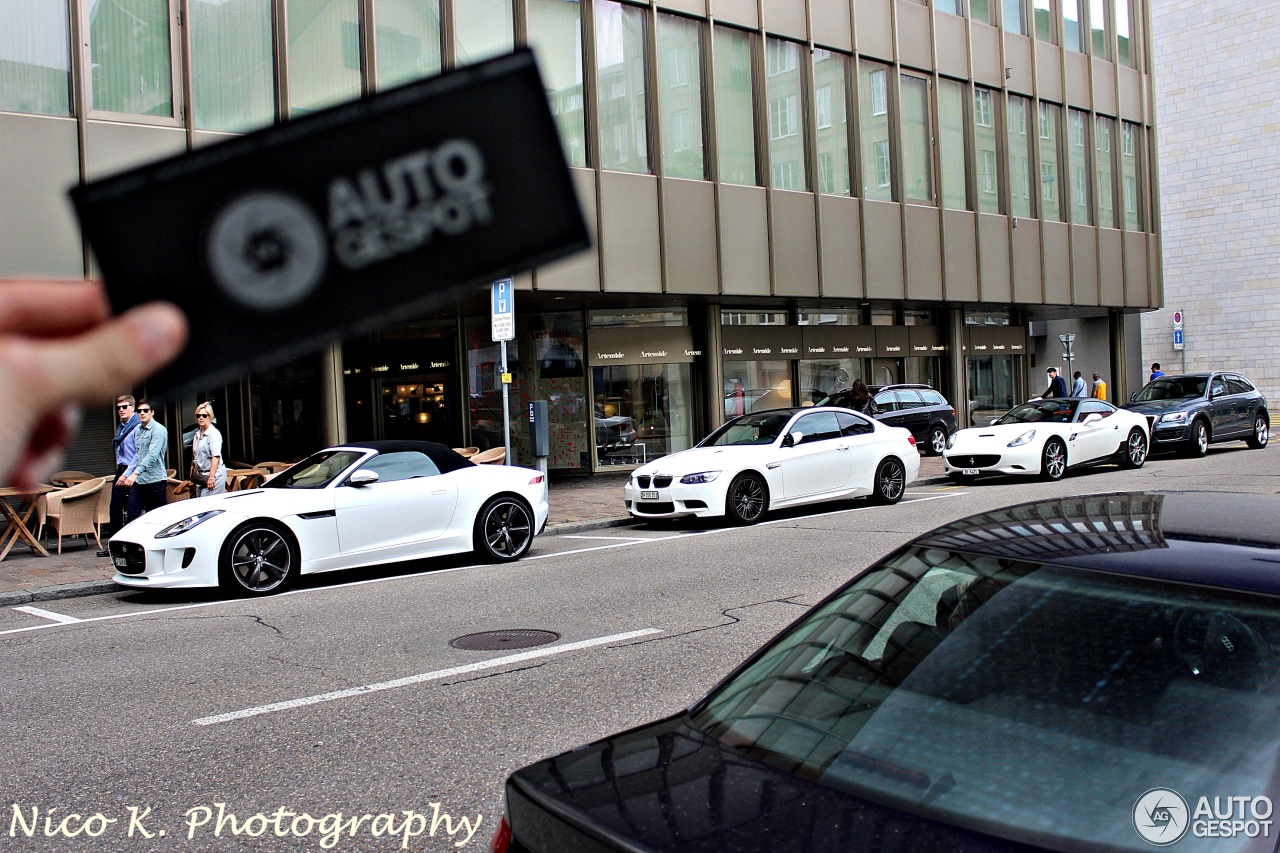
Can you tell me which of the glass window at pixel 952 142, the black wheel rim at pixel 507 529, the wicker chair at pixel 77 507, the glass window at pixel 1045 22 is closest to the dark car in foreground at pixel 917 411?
the glass window at pixel 952 142

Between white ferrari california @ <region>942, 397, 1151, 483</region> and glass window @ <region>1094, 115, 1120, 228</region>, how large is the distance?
38.5 ft

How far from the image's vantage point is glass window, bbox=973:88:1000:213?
2741cm

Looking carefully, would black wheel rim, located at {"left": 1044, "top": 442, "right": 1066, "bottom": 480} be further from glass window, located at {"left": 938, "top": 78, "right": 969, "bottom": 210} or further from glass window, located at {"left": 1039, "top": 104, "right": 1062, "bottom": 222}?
glass window, located at {"left": 1039, "top": 104, "right": 1062, "bottom": 222}

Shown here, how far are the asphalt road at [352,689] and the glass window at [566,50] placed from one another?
352 inches

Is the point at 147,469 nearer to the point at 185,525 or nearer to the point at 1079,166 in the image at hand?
the point at 185,525

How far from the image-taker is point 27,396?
2.37ft

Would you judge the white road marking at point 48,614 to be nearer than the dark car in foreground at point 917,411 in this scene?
Yes

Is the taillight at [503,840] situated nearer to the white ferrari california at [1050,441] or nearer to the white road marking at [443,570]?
the white road marking at [443,570]

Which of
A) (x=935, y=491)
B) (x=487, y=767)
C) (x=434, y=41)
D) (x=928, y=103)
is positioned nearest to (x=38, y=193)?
(x=434, y=41)

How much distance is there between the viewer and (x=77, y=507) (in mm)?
13891

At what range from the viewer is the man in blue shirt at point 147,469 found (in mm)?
12438

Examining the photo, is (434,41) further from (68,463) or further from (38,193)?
(68,463)

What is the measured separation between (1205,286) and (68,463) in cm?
4125

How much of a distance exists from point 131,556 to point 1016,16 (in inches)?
1013
